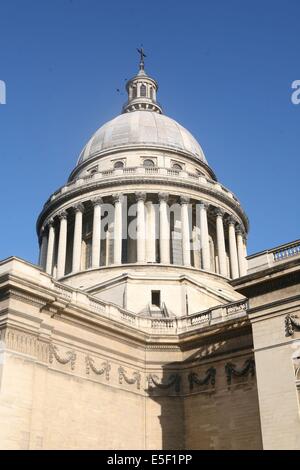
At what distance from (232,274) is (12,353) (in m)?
24.8

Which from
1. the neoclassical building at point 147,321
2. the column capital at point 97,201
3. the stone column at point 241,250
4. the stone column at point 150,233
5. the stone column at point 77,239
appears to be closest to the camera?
the neoclassical building at point 147,321

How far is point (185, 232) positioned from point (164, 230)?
61.2 inches

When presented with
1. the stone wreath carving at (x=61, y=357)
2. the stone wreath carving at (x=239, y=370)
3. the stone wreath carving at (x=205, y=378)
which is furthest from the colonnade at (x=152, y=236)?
the stone wreath carving at (x=61, y=357)

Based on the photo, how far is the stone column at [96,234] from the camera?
44219mm

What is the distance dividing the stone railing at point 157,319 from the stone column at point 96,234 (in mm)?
9315

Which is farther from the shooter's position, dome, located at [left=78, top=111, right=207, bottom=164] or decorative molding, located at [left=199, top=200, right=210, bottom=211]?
dome, located at [left=78, top=111, right=207, bottom=164]

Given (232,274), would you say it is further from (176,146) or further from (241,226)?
(176,146)

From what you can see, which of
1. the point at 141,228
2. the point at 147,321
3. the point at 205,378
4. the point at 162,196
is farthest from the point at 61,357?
the point at 162,196

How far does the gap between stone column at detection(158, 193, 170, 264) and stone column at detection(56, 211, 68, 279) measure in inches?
295

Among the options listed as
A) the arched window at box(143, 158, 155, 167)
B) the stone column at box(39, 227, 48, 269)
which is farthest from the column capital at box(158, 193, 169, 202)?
the stone column at box(39, 227, 48, 269)

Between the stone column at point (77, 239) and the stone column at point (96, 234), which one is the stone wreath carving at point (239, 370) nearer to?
the stone column at point (96, 234)

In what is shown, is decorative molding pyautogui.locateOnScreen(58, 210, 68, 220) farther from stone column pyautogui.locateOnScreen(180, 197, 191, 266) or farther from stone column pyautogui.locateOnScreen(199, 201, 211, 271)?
stone column pyautogui.locateOnScreen(199, 201, 211, 271)

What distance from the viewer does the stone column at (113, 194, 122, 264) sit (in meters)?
43.9

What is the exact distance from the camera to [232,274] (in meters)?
47.9
